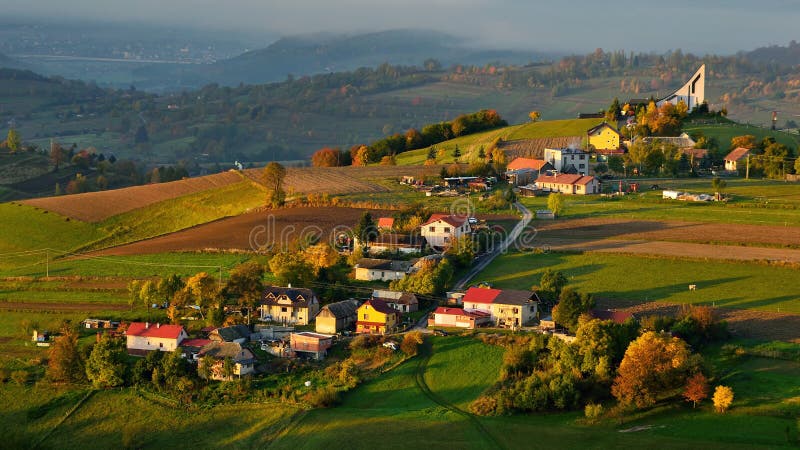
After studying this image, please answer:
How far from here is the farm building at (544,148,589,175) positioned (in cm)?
7250

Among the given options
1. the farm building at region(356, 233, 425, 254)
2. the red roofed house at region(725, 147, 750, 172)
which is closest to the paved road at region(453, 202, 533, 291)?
the farm building at region(356, 233, 425, 254)

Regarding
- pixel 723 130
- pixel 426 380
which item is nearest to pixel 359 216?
pixel 426 380

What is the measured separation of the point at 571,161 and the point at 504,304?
33455mm

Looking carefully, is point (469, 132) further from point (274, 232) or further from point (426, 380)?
point (426, 380)

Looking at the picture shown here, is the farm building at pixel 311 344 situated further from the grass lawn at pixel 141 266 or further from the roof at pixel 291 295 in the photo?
the grass lawn at pixel 141 266

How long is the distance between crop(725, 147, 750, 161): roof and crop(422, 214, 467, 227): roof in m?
27.2

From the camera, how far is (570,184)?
66438 millimetres

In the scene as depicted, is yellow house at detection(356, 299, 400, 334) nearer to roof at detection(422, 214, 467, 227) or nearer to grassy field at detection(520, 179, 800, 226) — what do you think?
roof at detection(422, 214, 467, 227)

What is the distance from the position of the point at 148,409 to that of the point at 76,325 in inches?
347

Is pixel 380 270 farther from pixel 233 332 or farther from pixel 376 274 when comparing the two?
pixel 233 332

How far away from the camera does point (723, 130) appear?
273 ft

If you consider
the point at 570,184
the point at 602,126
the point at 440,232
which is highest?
the point at 602,126

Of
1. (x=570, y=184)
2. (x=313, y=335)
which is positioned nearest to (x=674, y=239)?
(x=570, y=184)

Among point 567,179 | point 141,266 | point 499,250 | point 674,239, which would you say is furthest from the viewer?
point 567,179
